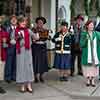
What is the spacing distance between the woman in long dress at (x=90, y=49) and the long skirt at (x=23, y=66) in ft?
5.18

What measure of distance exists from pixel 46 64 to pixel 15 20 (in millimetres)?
1525

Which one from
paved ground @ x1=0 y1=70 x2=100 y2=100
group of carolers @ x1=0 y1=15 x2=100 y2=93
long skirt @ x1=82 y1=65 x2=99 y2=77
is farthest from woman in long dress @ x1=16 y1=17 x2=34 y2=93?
long skirt @ x1=82 y1=65 x2=99 y2=77

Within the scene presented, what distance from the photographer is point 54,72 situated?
13148 millimetres

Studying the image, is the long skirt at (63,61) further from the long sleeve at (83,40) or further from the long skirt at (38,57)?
the long sleeve at (83,40)

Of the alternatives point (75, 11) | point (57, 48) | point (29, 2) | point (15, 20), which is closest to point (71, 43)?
point (57, 48)

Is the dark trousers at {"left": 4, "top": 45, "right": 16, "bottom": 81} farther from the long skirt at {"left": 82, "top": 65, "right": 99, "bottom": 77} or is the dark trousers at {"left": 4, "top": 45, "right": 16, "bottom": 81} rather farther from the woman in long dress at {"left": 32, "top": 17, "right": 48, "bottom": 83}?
the long skirt at {"left": 82, "top": 65, "right": 99, "bottom": 77}

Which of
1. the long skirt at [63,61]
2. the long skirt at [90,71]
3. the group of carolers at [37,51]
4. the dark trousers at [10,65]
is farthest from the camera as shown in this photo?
the long skirt at [63,61]

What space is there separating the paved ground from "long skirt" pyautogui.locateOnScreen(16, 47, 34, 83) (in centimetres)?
36

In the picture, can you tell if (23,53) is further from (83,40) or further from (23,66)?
(83,40)

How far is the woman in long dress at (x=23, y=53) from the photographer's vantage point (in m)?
9.94

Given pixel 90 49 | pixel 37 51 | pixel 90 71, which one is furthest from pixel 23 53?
pixel 90 71

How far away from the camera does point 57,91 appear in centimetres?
1045

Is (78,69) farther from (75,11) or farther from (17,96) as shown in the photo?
(75,11)

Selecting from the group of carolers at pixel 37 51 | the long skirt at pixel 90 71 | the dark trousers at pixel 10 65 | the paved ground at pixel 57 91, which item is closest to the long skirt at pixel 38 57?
the group of carolers at pixel 37 51
